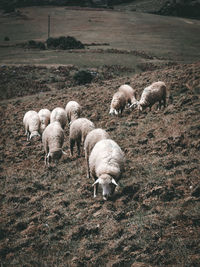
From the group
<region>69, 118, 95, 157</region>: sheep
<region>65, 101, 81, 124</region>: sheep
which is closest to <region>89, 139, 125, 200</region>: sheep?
<region>69, 118, 95, 157</region>: sheep

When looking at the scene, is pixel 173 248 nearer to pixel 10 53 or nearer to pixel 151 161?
pixel 151 161

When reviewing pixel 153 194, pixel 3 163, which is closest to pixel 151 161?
pixel 153 194

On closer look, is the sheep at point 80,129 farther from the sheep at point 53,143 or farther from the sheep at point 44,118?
the sheep at point 44,118

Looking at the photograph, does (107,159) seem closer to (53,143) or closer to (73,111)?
(53,143)

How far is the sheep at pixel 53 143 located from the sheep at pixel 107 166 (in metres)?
2.79

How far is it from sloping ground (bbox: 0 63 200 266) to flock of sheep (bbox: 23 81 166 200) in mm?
518

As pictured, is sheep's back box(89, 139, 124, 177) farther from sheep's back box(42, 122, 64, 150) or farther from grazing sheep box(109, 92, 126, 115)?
grazing sheep box(109, 92, 126, 115)

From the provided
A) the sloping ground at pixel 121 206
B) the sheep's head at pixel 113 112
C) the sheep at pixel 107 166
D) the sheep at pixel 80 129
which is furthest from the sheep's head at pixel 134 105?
A: the sheep at pixel 107 166

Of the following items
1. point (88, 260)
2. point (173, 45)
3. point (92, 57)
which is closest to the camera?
point (88, 260)

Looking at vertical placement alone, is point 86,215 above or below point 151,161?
below

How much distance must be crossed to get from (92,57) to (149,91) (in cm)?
2902

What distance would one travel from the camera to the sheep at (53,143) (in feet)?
30.9

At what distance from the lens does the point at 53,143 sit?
9.77 meters

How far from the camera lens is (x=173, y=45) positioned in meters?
52.7
